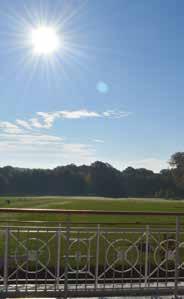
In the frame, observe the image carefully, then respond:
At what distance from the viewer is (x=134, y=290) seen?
239 inches

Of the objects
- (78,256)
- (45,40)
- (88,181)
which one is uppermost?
(45,40)

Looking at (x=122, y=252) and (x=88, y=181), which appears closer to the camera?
(x=122, y=252)

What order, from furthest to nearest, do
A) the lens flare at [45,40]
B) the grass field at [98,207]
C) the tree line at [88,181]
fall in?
the tree line at [88,181], the grass field at [98,207], the lens flare at [45,40]

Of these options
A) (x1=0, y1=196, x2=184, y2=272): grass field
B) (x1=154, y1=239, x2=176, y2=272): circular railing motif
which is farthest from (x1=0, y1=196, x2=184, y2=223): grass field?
(x1=154, y1=239, x2=176, y2=272): circular railing motif

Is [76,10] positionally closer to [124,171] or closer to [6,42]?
[6,42]

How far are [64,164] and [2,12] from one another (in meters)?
76.1

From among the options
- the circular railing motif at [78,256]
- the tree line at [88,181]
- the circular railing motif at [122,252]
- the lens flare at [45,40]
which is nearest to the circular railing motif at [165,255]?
the circular railing motif at [122,252]

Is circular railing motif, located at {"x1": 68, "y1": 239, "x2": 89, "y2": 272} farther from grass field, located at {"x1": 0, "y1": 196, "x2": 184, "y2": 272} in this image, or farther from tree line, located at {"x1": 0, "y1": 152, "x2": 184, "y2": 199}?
tree line, located at {"x1": 0, "y1": 152, "x2": 184, "y2": 199}

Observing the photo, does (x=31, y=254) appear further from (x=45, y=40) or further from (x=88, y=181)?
(x=88, y=181)

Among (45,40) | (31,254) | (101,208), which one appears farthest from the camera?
(101,208)

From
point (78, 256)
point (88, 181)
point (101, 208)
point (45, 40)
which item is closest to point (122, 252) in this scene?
point (78, 256)

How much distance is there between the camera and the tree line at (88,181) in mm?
75006

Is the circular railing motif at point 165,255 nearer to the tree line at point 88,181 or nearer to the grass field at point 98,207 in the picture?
the grass field at point 98,207

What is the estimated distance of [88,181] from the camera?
8212cm
